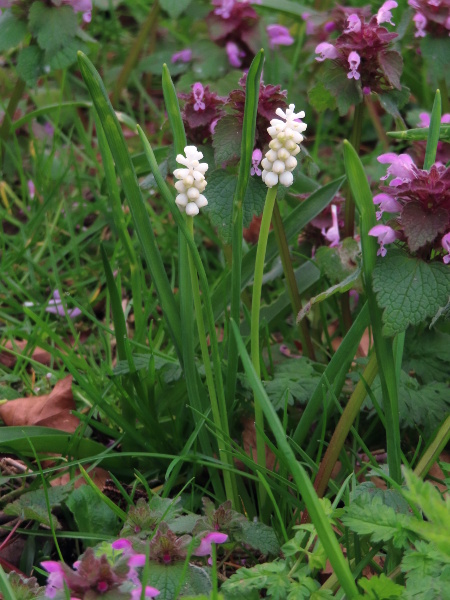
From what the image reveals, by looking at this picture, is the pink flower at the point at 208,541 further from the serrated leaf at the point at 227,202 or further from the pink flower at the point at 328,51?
the pink flower at the point at 328,51

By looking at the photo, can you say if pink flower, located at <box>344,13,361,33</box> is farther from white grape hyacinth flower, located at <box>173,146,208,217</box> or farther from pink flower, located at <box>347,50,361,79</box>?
white grape hyacinth flower, located at <box>173,146,208,217</box>

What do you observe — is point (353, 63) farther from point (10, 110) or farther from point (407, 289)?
point (10, 110)

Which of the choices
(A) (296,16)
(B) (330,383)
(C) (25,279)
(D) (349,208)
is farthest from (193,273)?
(A) (296,16)

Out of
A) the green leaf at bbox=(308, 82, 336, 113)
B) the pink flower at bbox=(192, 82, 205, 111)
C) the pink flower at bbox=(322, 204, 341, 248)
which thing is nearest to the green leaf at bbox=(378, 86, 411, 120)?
the green leaf at bbox=(308, 82, 336, 113)

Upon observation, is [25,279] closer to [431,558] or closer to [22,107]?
Result: [22,107]

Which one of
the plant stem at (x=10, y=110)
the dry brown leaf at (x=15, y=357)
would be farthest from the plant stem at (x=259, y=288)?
the plant stem at (x=10, y=110)
